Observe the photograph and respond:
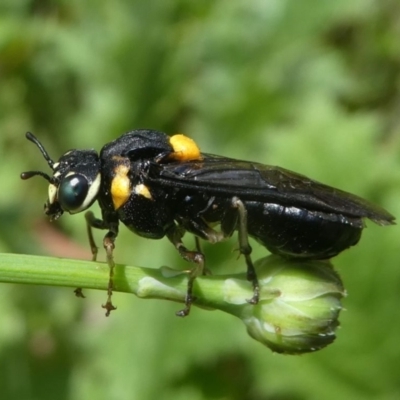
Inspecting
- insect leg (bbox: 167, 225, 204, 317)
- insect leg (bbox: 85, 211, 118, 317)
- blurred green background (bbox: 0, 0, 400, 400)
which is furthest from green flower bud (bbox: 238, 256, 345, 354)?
blurred green background (bbox: 0, 0, 400, 400)

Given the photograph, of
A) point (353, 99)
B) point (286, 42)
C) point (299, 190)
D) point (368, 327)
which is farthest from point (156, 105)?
point (299, 190)

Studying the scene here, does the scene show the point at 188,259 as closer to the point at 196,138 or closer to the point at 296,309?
the point at 296,309

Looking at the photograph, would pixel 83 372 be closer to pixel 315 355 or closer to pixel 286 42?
pixel 315 355

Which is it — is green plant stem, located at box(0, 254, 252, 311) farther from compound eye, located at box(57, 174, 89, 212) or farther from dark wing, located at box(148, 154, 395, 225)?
compound eye, located at box(57, 174, 89, 212)

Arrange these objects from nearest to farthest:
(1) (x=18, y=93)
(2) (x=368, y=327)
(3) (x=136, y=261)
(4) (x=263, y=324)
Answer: (4) (x=263, y=324), (2) (x=368, y=327), (3) (x=136, y=261), (1) (x=18, y=93)

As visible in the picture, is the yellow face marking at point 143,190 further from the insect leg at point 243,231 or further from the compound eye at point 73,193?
the insect leg at point 243,231

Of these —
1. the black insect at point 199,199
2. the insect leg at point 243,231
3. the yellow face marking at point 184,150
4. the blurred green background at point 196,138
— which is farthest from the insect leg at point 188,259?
the blurred green background at point 196,138
